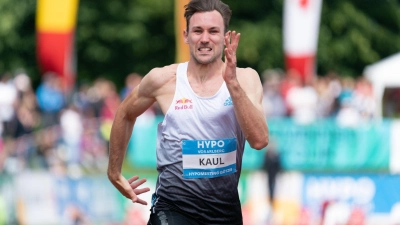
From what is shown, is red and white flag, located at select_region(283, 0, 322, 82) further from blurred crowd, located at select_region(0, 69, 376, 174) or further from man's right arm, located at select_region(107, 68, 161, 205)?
man's right arm, located at select_region(107, 68, 161, 205)

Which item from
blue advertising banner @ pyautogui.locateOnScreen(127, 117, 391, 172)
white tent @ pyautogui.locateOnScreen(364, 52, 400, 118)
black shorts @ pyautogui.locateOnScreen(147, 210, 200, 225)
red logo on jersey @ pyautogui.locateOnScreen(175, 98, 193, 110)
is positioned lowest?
blue advertising banner @ pyautogui.locateOnScreen(127, 117, 391, 172)

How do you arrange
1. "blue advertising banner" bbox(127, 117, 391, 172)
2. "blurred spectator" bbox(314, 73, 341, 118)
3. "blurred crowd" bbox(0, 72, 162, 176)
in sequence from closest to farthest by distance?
"blurred crowd" bbox(0, 72, 162, 176) → "blue advertising banner" bbox(127, 117, 391, 172) → "blurred spectator" bbox(314, 73, 341, 118)

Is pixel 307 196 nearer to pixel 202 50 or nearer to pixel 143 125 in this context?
pixel 143 125

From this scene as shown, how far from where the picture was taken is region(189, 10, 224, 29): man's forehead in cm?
621

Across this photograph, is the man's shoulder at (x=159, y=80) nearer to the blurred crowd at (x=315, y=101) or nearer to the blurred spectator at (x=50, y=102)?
the blurred spectator at (x=50, y=102)

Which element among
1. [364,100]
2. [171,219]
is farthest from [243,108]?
[364,100]

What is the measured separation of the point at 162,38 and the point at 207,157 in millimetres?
31809

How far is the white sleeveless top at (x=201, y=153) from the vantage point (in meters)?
6.31

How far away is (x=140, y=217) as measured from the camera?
55.9 feet

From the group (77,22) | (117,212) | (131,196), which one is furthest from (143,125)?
(77,22)

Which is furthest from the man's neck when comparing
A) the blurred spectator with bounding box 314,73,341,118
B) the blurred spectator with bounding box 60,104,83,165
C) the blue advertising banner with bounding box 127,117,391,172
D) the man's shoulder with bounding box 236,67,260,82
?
the blurred spectator with bounding box 314,73,341,118

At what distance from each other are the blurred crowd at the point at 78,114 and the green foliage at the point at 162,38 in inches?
598

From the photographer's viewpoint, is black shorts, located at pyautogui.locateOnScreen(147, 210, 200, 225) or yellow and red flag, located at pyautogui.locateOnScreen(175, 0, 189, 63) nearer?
black shorts, located at pyautogui.locateOnScreen(147, 210, 200, 225)

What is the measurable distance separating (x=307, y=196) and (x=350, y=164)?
2.41m
